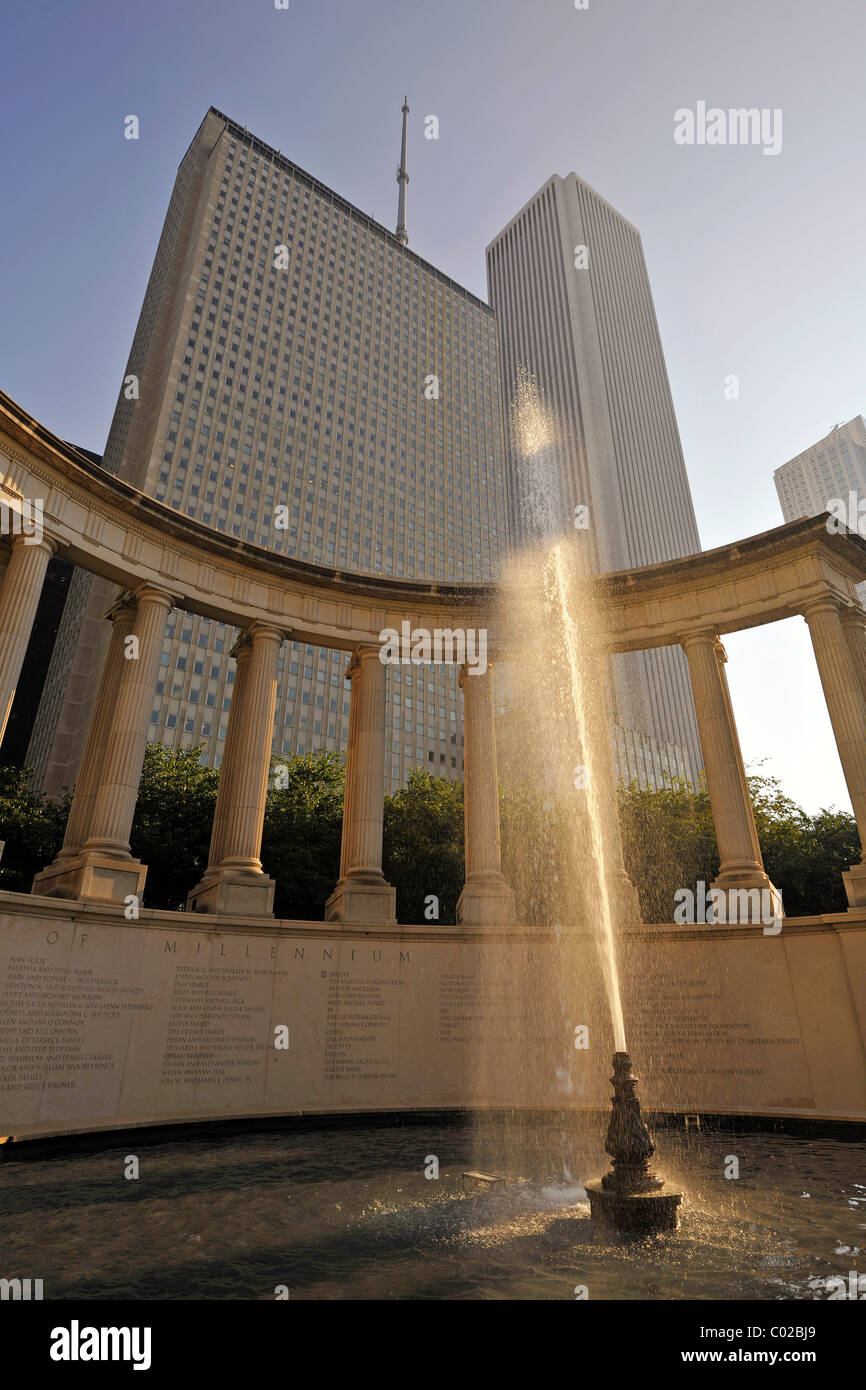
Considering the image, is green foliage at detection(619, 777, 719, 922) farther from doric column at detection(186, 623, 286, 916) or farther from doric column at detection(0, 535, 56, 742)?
doric column at detection(0, 535, 56, 742)

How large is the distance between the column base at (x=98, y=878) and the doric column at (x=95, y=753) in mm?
616

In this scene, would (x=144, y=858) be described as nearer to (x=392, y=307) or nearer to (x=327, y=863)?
(x=327, y=863)

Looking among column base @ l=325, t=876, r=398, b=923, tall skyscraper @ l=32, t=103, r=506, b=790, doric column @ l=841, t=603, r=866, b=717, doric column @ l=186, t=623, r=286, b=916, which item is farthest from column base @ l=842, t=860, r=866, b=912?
tall skyscraper @ l=32, t=103, r=506, b=790

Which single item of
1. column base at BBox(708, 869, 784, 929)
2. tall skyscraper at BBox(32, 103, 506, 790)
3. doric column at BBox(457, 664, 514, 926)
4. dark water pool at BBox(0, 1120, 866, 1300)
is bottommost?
dark water pool at BBox(0, 1120, 866, 1300)

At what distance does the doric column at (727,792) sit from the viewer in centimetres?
2470

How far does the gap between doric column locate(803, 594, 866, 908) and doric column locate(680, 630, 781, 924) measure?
9.31ft

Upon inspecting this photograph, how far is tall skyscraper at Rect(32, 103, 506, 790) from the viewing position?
11181 centimetres

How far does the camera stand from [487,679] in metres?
31.0

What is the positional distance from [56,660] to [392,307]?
Answer: 4218 inches

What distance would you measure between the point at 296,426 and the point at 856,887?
5098 inches

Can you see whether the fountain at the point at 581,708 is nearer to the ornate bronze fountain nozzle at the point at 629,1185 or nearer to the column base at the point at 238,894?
the ornate bronze fountain nozzle at the point at 629,1185

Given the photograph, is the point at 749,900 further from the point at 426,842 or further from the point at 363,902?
the point at 426,842

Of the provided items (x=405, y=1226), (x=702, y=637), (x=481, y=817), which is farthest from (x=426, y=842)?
(x=405, y=1226)
